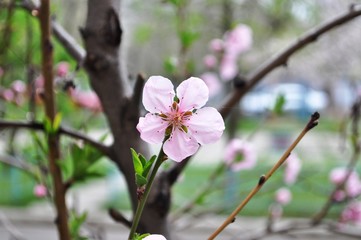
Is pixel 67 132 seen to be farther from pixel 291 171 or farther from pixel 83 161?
pixel 291 171

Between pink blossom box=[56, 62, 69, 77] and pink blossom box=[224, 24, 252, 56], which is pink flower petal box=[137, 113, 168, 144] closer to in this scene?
pink blossom box=[56, 62, 69, 77]

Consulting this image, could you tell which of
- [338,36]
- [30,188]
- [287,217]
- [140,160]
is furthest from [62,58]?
[338,36]

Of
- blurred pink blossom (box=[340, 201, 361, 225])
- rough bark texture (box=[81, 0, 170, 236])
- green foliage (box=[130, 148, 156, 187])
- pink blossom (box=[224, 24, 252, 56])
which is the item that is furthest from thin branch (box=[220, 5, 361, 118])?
pink blossom (box=[224, 24, 252, 56])

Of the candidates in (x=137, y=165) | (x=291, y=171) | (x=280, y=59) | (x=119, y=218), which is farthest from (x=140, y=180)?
(x=291, y=171)

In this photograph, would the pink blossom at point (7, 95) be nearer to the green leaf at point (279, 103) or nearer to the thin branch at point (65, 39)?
the thin branch at point (65, 39)

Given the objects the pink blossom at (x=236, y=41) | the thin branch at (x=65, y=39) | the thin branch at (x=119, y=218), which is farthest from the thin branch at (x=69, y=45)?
the pink blossom at (x=236, y=41)

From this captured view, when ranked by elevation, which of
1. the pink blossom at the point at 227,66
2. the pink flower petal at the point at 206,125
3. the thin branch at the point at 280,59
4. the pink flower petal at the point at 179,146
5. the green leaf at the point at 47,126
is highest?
the pink blossom at the point at 227,66
